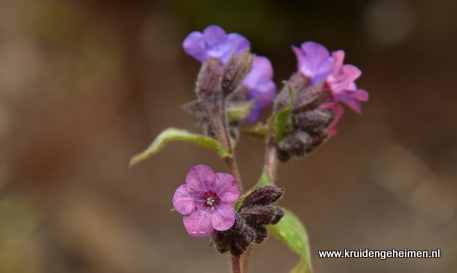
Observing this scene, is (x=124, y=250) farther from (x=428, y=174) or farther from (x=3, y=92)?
(x=428, y=174)

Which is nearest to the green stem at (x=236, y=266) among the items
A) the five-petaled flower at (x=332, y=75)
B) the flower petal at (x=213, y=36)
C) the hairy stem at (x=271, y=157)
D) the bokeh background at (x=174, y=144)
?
the hairy stem at (x=271, y=157)

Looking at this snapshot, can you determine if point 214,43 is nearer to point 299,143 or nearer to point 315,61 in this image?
point 315,61

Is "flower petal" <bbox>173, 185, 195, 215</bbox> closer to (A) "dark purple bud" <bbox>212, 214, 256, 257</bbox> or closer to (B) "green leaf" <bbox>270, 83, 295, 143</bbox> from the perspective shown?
(A) "dark purple bud" <bbox>212, 214, 256, 257</bbox>

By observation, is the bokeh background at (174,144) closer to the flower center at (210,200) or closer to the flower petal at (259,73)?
the flower petal at (259,73)

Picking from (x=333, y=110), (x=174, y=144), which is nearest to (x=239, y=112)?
(x=333, y=110)

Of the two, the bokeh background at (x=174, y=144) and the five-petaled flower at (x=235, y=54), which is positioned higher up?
the bokeh background at (x=174, y=144)

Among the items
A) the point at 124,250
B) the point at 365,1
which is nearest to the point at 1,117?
the point at 124,250
